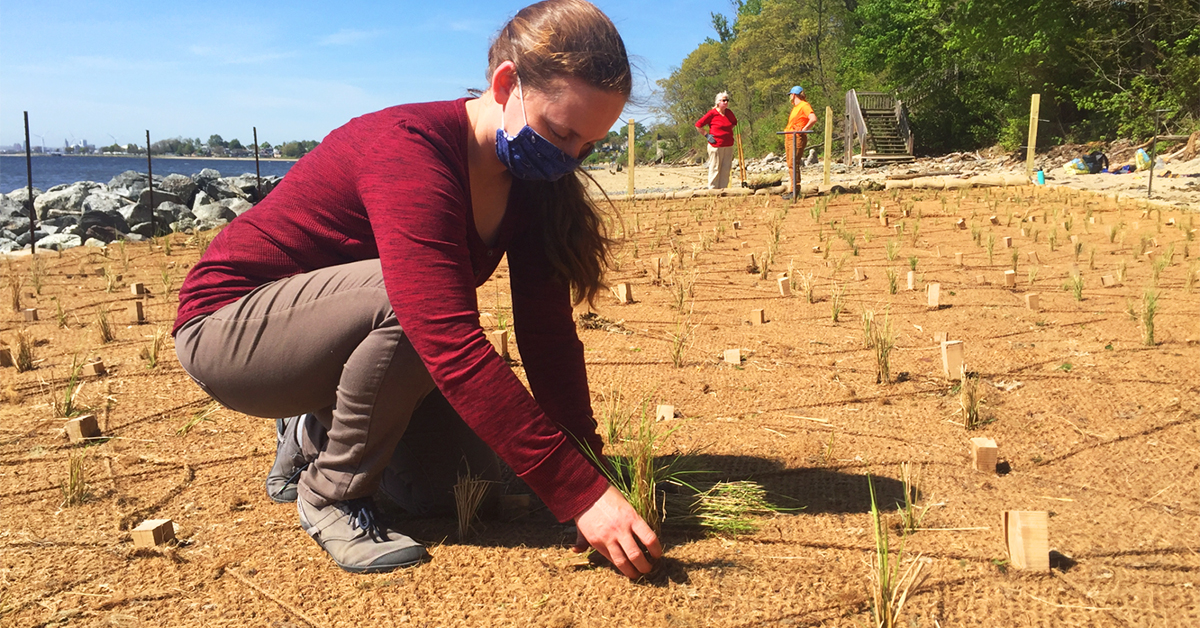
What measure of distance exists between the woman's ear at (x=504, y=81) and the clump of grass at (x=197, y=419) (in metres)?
1.69

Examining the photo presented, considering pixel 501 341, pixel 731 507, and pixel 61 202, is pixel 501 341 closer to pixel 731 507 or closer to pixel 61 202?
pixel 731 507

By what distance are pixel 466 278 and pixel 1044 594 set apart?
1.30 meters

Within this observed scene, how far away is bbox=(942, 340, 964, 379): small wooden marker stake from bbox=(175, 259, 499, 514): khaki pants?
1.90 m

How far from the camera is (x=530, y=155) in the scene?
71.7 inches

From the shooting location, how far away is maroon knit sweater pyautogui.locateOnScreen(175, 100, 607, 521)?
1555 millimetres

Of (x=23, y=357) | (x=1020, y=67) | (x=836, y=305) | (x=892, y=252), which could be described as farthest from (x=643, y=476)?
(x=1020, y=67)

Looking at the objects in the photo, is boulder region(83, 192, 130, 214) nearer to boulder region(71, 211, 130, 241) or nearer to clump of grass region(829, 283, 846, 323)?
boulder region(71, 211, 130, 241)

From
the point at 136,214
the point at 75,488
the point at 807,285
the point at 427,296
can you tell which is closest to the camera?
the point at 427,296

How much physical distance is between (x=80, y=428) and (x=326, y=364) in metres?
1.36

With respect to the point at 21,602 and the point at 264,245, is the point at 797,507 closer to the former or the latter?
the point at 264,245

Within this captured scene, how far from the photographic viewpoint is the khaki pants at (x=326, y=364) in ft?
5.81

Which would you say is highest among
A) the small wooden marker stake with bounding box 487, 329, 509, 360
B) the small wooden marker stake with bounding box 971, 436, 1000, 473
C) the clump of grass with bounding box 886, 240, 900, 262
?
the clump of grass with bounding box 886, 240, 900, 262

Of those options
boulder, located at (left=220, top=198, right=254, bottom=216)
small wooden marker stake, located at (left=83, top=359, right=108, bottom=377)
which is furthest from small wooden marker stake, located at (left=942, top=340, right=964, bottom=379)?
boulder, located at (left=220, top=198, right=254, bottom=216)

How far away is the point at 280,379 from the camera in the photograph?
1.86 metres
